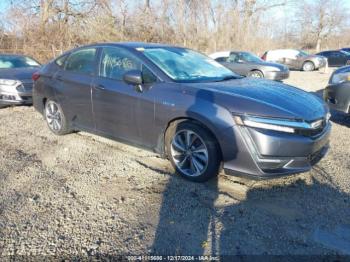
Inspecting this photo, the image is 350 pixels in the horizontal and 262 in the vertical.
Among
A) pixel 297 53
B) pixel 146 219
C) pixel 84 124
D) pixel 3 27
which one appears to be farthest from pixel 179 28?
pixel 146 219

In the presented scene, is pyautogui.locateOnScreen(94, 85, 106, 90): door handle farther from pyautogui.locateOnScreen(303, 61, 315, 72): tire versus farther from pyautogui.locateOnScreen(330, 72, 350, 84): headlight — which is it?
pyautogui.locateOnScreen(303, 61, 315, 72): tire

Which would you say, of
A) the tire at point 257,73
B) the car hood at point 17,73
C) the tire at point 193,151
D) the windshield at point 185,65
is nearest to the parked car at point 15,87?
the car hood at point 17,73

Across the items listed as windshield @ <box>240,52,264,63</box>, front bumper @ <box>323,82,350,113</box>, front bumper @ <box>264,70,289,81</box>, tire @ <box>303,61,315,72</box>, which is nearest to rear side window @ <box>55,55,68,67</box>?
front bumper @ <box>323,82,350,113</box>

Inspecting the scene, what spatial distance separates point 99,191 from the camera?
3.69m

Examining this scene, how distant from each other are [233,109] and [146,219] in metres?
1.39

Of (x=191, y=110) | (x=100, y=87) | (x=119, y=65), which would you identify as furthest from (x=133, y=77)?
(x=191, y=110)

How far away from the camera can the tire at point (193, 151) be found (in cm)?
359

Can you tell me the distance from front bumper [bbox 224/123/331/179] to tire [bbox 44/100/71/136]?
312 centimetres

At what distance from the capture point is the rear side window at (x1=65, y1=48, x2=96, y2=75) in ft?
15.8

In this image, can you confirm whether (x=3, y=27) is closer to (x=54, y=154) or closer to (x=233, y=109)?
(x=54, y=154)

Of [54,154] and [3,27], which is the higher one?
[3,27]

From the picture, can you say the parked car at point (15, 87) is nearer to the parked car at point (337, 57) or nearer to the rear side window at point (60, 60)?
the rear side window at point (60, 60)

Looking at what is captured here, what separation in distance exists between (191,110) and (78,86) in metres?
2.07

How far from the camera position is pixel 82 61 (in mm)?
5000
